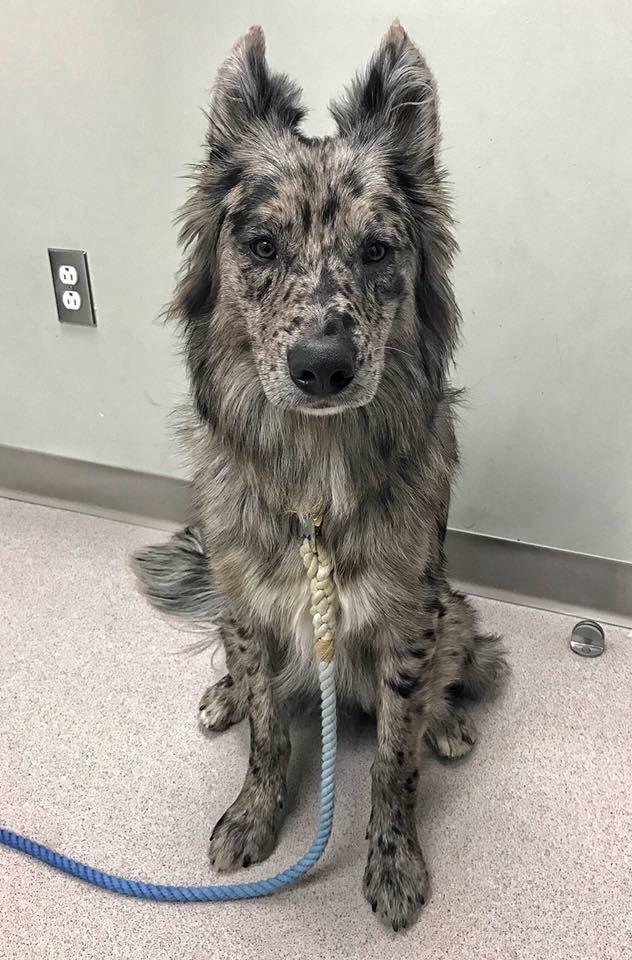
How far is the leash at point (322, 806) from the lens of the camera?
48.2 inches

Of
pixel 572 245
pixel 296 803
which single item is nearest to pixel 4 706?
pixel 296 803

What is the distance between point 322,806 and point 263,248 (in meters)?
0.90

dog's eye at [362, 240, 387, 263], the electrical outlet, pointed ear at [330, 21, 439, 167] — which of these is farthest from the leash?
the electrical outlet

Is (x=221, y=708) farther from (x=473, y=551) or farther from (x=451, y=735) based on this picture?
(x=473, y=551)

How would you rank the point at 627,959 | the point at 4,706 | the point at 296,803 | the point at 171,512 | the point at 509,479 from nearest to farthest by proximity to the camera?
the point at 627,959
the point at 296,803
the point at 4,706
the point at 509,479
the point at 171,512

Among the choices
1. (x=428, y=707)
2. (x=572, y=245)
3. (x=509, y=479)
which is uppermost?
(x=572, y=245)

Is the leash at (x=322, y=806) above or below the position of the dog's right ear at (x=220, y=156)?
below

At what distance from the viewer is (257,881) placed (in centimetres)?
129

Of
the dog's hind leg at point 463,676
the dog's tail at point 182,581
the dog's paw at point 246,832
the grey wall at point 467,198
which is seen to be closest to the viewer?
the dog's paw at point 246,832

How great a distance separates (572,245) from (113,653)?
1.39 meters

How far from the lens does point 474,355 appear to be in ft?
6.01

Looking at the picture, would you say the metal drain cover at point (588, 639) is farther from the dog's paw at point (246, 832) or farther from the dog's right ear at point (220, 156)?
the dog's right ear at point (220, 156)

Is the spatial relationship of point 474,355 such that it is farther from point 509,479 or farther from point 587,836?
point 587,836

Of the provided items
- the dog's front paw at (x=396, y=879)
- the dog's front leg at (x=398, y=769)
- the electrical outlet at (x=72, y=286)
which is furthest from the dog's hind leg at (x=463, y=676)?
the electrical outlet at (x=72, y=286)
